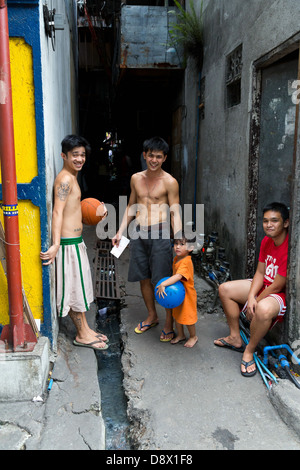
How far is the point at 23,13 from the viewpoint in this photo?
313 centimetres

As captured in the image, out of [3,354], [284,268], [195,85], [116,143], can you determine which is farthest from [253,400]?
[116,143]

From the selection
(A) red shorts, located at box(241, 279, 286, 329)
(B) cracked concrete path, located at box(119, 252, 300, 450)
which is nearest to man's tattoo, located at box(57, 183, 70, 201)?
(B) cracked concrete path, located at box(119, 252, 300, 450)

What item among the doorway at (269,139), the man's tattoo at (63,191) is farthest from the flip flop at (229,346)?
the man's tattoo at (63,191)

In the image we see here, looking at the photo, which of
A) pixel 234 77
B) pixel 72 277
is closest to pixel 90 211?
pixel 72 277

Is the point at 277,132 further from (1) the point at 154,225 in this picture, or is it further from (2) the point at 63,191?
(2) the point at 63,191

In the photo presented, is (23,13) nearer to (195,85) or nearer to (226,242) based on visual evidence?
(226,242)

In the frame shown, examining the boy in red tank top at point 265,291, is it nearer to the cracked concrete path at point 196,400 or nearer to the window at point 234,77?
the cracked concrete path at point 196,400

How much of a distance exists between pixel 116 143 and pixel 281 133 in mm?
15825

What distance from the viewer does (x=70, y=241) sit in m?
3.87

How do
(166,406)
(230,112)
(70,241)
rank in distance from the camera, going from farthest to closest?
(230,112)
(70,241)
(166,406)

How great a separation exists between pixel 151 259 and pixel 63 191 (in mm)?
1246

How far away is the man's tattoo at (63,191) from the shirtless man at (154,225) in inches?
33.3

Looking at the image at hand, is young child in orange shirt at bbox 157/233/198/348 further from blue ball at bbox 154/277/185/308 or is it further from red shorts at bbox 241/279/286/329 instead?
red shorts at bbox 241/279/286/329

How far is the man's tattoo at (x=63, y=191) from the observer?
12.2 feet
